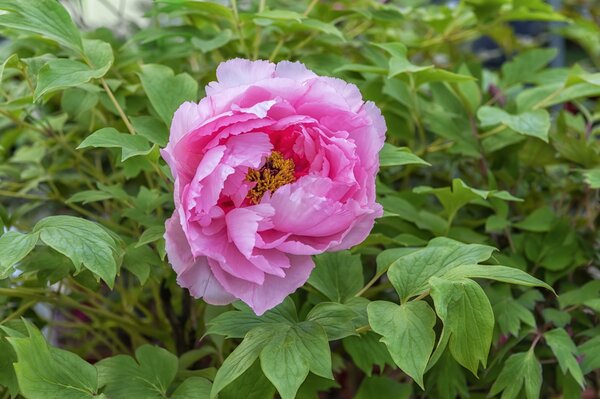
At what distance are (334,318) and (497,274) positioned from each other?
10 centimetres

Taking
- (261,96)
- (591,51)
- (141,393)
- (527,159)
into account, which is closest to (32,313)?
(141,393)

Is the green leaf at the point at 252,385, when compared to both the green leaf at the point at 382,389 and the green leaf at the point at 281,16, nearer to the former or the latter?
the green leaf at the point at 382,389

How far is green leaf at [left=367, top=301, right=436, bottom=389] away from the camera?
402 mm

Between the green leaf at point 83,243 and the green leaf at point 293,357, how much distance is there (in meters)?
0.10

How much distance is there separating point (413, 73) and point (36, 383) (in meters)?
0.38

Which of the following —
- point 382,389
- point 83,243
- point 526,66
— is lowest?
point 382,389

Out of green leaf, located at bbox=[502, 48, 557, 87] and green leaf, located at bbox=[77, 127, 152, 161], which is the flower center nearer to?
green leaf, located at bbox=[77, 127, 152, 161]

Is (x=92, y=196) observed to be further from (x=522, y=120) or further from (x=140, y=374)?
(x=522, y=120)

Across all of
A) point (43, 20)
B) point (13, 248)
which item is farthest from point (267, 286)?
point (43, 20)

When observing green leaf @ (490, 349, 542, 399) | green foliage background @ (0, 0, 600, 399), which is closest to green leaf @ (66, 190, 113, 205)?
green foliage background @ (0, 0, 600, 399)

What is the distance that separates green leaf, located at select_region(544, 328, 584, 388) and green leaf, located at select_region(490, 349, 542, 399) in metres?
0.02

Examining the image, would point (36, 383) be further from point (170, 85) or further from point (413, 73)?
point (413, 73)

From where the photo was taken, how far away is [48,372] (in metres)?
0.42

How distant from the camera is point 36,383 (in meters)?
0.41
